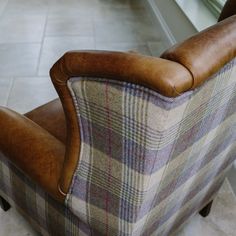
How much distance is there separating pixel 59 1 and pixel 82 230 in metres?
3.21

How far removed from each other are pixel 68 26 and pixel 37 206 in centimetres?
236

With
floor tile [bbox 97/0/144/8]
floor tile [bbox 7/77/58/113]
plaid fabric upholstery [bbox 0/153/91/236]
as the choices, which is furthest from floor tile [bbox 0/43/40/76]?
plaid fabric upholstery [bbox 0/153/91/236]

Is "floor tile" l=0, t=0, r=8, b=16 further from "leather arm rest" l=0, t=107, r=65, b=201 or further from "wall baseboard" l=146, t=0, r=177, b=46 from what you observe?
"leather arm rest" l=0, t=107, r=65, b=201

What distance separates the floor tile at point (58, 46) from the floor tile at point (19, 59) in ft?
0.22

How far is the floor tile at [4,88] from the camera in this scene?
2.07 meters

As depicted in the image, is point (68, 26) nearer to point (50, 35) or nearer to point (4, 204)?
point (50, 35)

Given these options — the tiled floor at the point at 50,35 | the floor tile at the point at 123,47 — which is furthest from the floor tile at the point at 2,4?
the floor tile at the point at 123,47

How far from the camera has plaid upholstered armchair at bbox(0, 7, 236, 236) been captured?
0.51 m

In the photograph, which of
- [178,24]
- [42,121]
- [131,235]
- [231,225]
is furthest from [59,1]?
[131,235]

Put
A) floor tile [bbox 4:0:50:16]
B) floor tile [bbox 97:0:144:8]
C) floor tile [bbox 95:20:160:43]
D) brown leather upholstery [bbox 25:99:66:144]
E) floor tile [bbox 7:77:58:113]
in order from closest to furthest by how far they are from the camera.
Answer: brown leather upholstery [bbox 25:99:66:144] < floor tile [bbox 7:77:58:113] < floor tile [bbox 95:20:160:43] < floor tile [bbox 4:0:50:16] < floor tile [bbox 97:0:144:8]

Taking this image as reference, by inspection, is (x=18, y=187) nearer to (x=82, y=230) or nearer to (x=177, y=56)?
(x=82, y=230)

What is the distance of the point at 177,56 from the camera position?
1.68 ft

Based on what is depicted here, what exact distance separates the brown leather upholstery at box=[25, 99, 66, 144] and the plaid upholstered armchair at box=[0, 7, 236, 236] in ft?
0.61

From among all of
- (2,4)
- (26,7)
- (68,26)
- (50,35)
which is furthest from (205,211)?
(2,4)
